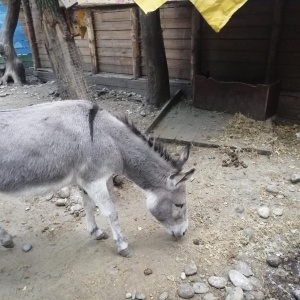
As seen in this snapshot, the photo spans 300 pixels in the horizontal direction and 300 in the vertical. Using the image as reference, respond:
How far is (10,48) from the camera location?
32.7 ft

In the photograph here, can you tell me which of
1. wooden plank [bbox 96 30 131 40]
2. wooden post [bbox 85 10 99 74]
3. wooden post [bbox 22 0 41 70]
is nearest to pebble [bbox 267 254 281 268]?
wooden plank [bbox 96 30 131 40]

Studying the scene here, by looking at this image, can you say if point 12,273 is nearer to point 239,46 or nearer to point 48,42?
point 48,42

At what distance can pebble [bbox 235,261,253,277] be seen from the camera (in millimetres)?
2938

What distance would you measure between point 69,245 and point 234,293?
5.94 feet

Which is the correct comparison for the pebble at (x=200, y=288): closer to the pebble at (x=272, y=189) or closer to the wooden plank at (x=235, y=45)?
the pebble at (x=272, y=189)

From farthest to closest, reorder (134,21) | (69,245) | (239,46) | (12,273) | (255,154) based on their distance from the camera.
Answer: (134,21) → (239,46) → (255,154) → (69,245) → (12,273)

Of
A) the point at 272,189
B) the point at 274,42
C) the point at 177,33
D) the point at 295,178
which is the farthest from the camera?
the point at 177,33

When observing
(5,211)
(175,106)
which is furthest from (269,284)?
(175,106)

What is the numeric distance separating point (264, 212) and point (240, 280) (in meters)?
1.10

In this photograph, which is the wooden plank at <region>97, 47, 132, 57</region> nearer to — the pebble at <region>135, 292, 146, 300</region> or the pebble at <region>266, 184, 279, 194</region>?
the pebble at <region>266, 184, 279, 194</region>

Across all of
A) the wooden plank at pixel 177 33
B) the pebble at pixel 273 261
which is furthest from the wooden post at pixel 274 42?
the pebble at pixel 273 261

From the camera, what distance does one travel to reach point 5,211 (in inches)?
162

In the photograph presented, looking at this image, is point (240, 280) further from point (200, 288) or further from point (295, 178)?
point (295, 178)

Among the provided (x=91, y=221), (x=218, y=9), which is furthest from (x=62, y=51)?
(x=91, y=221)
